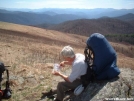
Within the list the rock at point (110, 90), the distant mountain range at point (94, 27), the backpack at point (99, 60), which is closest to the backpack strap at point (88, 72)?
the backpack at point (99, 60)

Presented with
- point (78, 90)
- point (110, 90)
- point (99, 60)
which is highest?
point (99, 60)

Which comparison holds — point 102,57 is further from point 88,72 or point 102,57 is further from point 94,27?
point 94,27

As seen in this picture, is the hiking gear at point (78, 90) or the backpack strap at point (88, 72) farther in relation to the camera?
the backpack strap at point (88, 72)

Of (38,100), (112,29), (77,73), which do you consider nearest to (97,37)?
(77,73)

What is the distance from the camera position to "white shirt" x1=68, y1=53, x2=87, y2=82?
5188 millimetres

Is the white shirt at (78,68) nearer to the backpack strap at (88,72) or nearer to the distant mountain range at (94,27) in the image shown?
the backpack strap at (88,72)

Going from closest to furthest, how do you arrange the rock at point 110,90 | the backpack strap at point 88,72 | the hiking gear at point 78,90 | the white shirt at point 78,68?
1. the rock at point 110,90
2. the white shirt at point 78,68
3. the hiking gear at point 78,90
4. the backpack strap at point 88,72

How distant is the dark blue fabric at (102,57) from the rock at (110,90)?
0.24 meters

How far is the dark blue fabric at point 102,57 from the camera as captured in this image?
520 cm

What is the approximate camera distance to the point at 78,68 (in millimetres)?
5203

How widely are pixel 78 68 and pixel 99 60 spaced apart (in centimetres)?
64

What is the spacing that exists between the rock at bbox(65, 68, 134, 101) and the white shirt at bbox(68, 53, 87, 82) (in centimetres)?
58

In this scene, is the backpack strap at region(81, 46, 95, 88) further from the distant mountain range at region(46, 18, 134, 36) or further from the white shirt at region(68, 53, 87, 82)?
the distant mountain range at region(46, 18, 134, 36)

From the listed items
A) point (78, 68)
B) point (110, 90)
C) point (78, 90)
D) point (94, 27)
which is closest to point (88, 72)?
point (78, 68)
